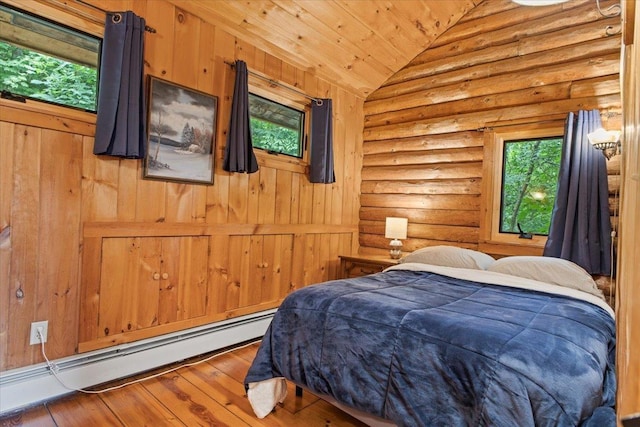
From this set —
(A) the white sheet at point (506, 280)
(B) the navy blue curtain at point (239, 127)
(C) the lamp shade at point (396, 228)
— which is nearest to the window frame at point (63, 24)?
(B) the navy blue curtain at point (239, 127)

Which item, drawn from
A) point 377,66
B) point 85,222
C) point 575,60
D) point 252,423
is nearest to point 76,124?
point 85,222

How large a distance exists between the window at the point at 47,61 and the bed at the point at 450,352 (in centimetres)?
184

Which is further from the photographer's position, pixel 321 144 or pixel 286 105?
pixel 321 144

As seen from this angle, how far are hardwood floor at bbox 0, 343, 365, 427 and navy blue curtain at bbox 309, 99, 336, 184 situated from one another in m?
2.08

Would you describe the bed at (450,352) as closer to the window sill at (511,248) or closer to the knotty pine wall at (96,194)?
the window sill at (511,248)

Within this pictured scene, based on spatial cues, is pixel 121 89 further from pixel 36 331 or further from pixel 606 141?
pixel 606 141

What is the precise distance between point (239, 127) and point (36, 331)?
6.21ft

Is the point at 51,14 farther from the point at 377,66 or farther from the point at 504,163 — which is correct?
the point at 504,163

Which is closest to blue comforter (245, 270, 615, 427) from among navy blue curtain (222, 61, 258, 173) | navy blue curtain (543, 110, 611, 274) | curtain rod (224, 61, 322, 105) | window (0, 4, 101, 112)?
navy blue curtain (543, 110, 611, 274)

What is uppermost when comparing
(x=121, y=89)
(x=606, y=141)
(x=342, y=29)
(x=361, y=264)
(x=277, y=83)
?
(x=342, y=29)

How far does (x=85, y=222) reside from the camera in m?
2.25

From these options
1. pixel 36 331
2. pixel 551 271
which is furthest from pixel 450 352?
pixel 36 331

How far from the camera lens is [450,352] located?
143 cm

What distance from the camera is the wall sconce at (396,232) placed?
3873 millimetres
